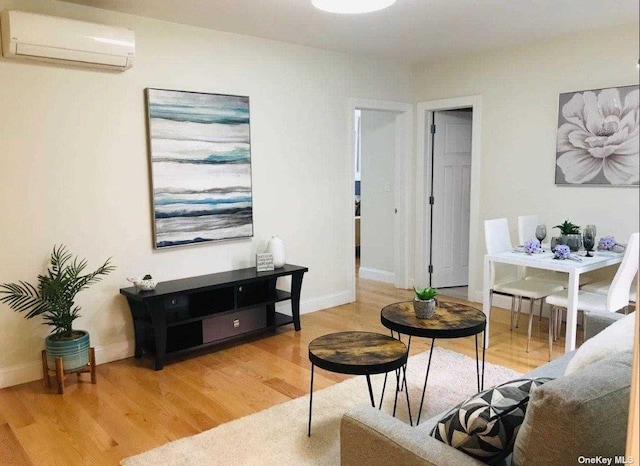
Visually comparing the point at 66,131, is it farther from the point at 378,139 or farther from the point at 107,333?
the point at 378,139

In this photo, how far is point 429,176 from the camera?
557 cm

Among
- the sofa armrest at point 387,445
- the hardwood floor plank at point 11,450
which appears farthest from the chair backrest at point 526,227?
the hardwood floor plank at point 11,450

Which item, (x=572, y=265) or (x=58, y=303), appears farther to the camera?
(x=572, y=265)

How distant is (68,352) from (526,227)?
355 cm

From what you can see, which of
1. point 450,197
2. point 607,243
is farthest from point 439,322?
point 450,197

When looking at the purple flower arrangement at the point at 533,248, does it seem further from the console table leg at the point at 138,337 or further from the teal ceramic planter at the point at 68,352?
the teal ceramic planter at the point at 68,352

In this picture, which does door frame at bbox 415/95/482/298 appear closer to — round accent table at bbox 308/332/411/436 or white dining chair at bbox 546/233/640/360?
white dining chair at bbox 546/233/640/360

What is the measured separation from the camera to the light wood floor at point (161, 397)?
255cm

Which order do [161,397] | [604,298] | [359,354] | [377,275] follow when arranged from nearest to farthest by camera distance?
1. [359,354]
2. [161,397]
3. [604,298]
4. [377,275]

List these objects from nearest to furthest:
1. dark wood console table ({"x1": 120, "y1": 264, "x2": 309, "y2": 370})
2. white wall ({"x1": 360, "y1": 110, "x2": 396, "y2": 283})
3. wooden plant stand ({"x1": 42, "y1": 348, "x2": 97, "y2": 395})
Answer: wooden plant stand ({"x1": 42, "y1": 348, "x2": 97, "y2": 395}) → dark wood console table ({"x1": 120, "y1": 264, "x2": 309, "y2": 370}) → white wall ({"x1": 360, "y1": 110, "x2": 396, "y2": 283})

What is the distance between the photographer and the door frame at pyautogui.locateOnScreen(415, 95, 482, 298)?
196 inches

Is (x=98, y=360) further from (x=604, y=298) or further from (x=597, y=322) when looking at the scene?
(x=604, y=298)

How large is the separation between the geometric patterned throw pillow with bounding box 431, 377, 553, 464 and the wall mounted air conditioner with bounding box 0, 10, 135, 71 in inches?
118

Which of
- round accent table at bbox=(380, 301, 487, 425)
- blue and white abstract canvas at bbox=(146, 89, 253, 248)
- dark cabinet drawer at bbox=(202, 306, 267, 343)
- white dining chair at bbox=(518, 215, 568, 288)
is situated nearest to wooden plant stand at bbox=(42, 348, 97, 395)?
dark cabinet drawer at bbox=(202, 306, 267, 343)
